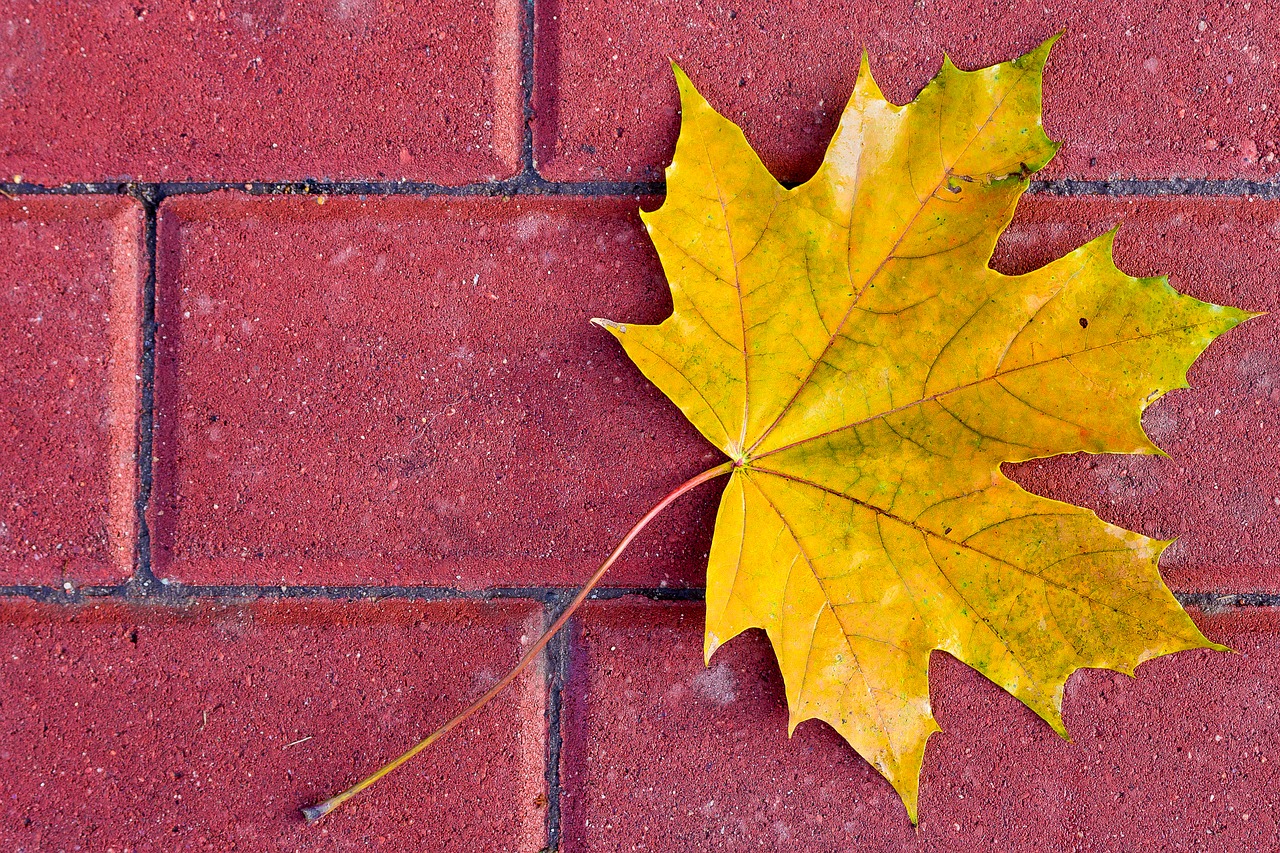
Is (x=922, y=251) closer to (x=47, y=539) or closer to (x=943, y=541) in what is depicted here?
(x=943, y=541)

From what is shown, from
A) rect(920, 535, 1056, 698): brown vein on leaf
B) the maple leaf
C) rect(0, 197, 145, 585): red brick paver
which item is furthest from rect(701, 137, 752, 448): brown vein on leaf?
rect(0, 197, 145, 585): red brick paver

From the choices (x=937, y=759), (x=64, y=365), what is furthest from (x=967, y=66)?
(x=64, y=365)

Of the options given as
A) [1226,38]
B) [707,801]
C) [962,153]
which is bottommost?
[707,801]

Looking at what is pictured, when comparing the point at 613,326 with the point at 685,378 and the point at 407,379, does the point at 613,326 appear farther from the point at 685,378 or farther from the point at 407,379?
the point at 407,379

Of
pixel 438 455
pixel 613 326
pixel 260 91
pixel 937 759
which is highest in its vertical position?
pixel 260 91

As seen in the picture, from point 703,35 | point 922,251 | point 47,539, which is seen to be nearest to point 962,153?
point 922,251

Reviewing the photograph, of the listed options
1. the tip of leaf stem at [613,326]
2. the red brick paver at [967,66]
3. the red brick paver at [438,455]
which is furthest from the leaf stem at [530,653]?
the red brick paver at [967,66]

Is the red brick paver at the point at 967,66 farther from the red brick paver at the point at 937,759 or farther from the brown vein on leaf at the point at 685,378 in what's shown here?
the red brick paver at the point at 937,759
